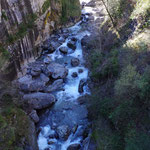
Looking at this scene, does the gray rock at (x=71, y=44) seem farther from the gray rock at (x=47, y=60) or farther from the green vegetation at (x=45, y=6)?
the green vegetation at (x=45, y=6)

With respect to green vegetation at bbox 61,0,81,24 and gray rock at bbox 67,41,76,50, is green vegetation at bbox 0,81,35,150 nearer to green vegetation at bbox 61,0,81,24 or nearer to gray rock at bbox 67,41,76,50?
gray rock at bbox 67,41,76,50

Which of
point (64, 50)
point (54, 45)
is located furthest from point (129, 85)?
point (54, 45)

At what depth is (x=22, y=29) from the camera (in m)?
16.2

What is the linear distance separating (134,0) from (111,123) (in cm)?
1302

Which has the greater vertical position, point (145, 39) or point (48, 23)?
point (145, 39)

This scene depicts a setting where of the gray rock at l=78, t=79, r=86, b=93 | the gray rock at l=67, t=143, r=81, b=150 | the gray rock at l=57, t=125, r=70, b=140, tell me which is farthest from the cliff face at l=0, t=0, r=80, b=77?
the gray rock at l=67, t=143, r=81, b=150

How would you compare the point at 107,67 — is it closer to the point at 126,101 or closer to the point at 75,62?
the point at 126,101

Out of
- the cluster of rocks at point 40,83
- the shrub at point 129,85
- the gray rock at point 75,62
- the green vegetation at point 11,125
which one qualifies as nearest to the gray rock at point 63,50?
the gray rock at point 75,62

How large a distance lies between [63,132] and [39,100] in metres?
3.33

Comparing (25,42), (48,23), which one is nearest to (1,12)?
(25,42)

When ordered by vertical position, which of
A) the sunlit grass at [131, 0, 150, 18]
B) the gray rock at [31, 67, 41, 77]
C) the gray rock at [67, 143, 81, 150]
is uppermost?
the sunlit grass at [131, 0, 150, 18]

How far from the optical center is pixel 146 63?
8.83 meters

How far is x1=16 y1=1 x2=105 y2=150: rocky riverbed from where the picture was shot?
977 centimetres

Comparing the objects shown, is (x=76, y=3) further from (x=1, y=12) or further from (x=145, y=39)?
(x=145, y=39)
